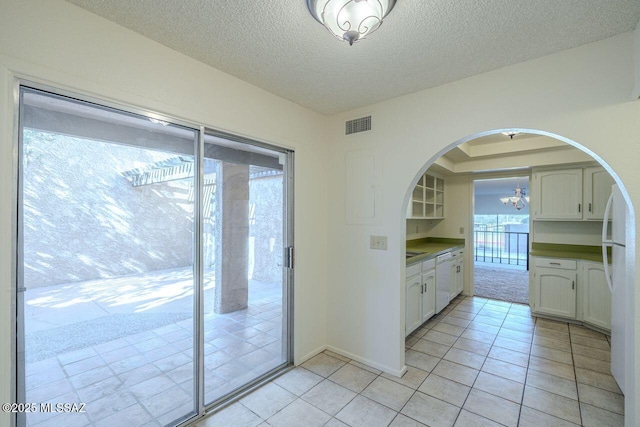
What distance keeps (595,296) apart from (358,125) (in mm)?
3702

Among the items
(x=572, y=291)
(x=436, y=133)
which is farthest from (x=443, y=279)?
(x=436, y=133)

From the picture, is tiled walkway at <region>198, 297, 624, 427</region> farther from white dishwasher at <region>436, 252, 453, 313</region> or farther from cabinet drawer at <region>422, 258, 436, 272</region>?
cabinet drawer at <region>422, 258, 436, 272</region>

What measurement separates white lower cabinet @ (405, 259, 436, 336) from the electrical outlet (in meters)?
0.66

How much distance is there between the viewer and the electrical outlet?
8.39 feet

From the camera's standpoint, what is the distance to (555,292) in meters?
3.73

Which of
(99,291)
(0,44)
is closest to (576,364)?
(99,291)

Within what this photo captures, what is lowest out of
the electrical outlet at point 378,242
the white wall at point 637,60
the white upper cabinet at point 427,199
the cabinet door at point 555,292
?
the cabinet door at point 555,292

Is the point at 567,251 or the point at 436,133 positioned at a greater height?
the point at 436,133

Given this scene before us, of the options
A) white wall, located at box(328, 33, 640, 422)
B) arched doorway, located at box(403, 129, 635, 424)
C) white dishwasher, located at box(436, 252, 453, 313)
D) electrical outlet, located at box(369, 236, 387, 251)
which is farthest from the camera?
white dishwasher, located at box(436, 252, 453, 313)

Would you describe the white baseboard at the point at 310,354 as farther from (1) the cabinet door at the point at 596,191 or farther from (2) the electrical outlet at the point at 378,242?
(1) the cabinet door at the point at 596,191

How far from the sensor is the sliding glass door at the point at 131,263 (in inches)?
55.4

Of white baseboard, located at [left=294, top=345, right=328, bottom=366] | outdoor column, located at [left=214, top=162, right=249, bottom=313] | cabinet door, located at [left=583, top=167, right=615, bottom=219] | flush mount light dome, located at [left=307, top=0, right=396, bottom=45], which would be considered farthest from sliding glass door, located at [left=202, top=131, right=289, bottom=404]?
cabinet door, located at [left=583, top=167, right=615, bottom=219]

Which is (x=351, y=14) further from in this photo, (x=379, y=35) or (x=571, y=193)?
(x=571, y=193)

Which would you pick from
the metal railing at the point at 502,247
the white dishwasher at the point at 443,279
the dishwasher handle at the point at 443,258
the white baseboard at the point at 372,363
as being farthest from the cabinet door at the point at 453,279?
the metal railing at the point at 502,247
